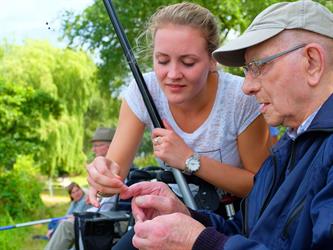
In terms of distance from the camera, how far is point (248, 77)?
185 cm

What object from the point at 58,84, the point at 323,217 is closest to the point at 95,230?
the point at 323,217

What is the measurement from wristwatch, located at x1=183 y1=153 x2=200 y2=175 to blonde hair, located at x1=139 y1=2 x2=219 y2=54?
442 mm

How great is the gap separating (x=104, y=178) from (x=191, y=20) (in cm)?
75

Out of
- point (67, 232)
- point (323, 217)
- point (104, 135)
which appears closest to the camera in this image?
point (323, 217)

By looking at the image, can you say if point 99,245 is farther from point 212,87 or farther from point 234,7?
point 234,7

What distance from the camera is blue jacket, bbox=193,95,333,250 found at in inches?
56.9

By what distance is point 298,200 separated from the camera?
158cm

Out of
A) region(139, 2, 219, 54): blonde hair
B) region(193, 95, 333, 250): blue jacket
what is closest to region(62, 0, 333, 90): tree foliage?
region(139, 2, 219, 54): blonde hair

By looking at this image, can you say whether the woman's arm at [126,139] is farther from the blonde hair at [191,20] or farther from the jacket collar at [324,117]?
the jacket collar at [324,117]

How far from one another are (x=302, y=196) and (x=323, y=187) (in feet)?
0.26

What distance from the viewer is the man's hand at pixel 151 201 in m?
1.92

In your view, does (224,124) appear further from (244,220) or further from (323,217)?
(323,217)

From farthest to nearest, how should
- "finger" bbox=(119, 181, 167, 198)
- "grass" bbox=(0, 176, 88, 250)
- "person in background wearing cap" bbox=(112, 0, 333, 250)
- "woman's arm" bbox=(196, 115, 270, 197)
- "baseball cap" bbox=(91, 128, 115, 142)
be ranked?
"grass" bbox=(0, 176, 88, 250) → "baseball cap" bbox=(91, 128, 115, 142) → "woman's arm" bbox=(196, 115, 270, 197) → "finger" bbox=(119, 181, 167, 198) → "person in background wearing cap" bbox=(112, 0, 333, 250)

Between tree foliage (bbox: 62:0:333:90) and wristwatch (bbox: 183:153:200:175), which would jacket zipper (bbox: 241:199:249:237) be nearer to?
wristwatch (bbox: 183:153:200:175)
